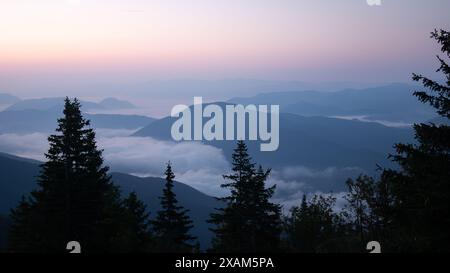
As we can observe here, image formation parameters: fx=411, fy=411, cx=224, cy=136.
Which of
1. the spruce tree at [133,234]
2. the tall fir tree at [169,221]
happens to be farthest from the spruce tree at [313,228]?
the spruce tree at [133,234]

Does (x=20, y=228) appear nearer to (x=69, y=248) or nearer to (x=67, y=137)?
(x=67, y=137)

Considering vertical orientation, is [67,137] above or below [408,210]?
above

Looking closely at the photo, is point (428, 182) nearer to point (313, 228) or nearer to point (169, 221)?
point (169, 221)

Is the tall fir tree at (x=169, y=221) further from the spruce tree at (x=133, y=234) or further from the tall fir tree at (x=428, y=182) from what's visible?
the tall fir tree at (x=428, y=182)

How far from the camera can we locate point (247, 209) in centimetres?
3312

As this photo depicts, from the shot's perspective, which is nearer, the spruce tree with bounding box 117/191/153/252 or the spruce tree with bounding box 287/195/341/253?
the spruce tree with bounding box 117/191/153/252

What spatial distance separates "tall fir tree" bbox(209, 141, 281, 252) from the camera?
32.8 m

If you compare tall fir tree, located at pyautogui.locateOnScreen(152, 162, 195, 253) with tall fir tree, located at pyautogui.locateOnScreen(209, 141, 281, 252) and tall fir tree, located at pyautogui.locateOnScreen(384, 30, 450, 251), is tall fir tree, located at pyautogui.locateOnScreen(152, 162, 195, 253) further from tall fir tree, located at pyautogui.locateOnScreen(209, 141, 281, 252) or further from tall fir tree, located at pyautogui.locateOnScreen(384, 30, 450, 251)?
tall fir tree, located at pyautogui.locateOnScreen(384, 30, 450, 251)

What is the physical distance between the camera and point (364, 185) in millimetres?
32625

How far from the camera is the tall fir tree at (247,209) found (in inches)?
Answer: 1293

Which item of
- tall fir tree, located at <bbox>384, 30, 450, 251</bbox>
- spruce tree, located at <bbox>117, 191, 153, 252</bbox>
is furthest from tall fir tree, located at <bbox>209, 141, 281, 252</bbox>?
tall fir tree, located at <bbox>384, 30, 450, 251</bbox>
